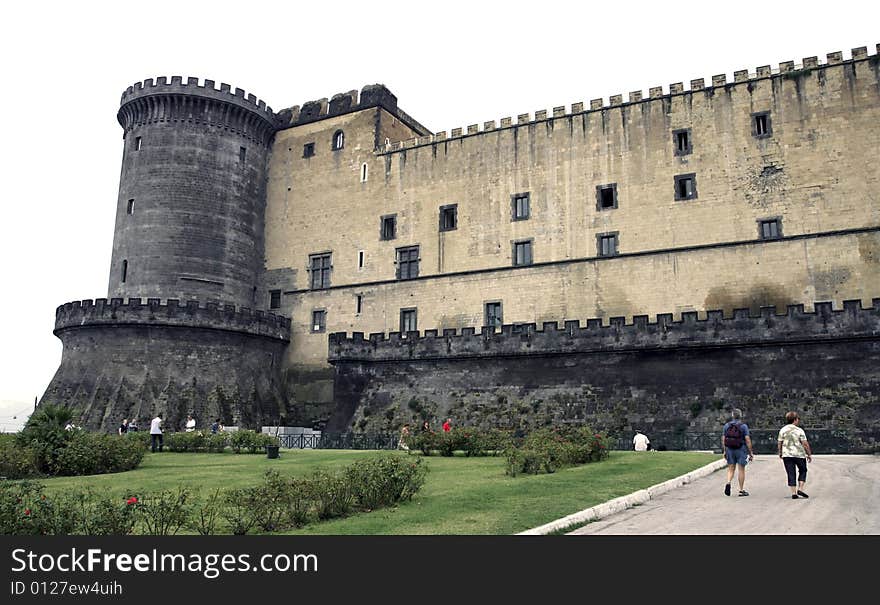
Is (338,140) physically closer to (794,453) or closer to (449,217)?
(449,217)

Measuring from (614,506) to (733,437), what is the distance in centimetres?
368

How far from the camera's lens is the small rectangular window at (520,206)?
125 ft

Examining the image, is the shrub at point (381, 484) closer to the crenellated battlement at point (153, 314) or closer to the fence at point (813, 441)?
the fence at point (813, 441)

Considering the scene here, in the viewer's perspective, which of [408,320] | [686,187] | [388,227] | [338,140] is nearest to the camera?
[686,187]

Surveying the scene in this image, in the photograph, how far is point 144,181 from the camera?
42969 millimetres

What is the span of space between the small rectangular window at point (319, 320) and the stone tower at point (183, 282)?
1780 millimetres

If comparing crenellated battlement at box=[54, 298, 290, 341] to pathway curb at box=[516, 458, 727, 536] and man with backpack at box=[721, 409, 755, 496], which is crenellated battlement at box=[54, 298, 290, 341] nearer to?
pathway curb at box=[516, 458, 727, 536]

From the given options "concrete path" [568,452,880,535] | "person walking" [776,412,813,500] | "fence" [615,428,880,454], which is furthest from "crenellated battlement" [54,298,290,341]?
"person walking" [776,412,813,500]

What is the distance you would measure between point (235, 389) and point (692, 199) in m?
25.8

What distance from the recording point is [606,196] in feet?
120

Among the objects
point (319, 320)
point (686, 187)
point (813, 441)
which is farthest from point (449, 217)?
point (813, 441)

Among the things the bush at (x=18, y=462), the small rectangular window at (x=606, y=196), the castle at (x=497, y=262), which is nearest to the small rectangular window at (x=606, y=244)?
the castle at (x=497, y=262)
